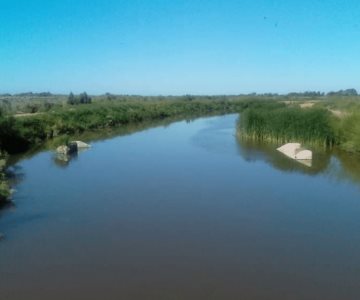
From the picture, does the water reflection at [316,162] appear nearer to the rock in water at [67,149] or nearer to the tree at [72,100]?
the rock in water at [67,149]

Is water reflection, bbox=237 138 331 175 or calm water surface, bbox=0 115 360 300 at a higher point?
calm water surface, bbox=0 115 360 300

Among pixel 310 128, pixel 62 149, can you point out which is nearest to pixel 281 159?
pixel 310 128

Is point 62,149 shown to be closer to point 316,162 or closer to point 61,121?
point 61,121

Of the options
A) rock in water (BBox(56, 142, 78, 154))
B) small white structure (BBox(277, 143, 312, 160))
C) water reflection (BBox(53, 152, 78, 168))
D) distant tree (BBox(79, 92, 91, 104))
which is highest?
distant tree (BBox(79, 92, 91, 104))

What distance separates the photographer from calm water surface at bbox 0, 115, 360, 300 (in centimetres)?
741

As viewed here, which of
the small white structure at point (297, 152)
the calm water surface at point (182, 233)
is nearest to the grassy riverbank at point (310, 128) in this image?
the small white structure at point (297, 152)

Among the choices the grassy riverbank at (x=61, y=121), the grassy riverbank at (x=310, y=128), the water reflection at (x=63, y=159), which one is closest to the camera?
the water reflection at (x=63, y=159)

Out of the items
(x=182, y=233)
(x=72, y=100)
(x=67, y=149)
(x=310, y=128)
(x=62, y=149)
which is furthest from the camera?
(x=72, y=100)

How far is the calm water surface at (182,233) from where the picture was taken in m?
7.41

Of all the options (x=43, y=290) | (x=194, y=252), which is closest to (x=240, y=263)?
(x=194, y=252)

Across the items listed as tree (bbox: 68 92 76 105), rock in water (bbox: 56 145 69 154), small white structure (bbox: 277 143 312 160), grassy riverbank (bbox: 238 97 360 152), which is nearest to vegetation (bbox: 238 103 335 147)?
grassy riverbank (bbox: 238 97 360 152)

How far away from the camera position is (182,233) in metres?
9.91

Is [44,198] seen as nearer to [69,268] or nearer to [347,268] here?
[69,268]

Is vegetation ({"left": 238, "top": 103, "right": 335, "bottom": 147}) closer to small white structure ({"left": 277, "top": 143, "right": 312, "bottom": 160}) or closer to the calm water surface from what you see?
small white structure ({"left": 277, "top": 143, "right": 312, "bottom": 160})
